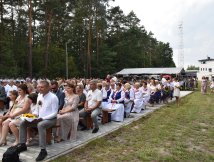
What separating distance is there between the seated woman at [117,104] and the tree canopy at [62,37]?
17973mm

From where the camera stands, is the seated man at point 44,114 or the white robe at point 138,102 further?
the white robe at point 138,102

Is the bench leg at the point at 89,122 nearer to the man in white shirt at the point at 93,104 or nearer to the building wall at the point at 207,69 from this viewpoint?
the man in white shirt at the point at 93,104

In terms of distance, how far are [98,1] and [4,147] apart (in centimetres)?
3720

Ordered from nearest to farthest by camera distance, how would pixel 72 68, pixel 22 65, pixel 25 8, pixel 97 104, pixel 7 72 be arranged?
1. pixel 97 104
2. pixel 25 8
3. pixel 7 72
4. pixel 22 65
5. pixel 72 68

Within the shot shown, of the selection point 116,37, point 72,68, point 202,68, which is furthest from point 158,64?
point 72,68

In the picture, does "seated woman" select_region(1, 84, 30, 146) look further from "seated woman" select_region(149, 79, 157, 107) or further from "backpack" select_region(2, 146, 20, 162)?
"seated woman" select_region(149, 79, 157, 107)

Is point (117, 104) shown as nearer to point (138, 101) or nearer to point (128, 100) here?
point (128, 100)

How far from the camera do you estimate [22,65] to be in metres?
41.2

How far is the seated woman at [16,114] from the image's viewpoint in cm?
704

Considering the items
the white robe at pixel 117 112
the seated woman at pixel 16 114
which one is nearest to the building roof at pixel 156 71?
the white robe at pixel 117 112

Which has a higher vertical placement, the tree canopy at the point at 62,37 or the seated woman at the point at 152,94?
the tree canopy at the point at 62,37

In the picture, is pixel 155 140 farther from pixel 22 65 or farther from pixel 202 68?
pixel 202 68

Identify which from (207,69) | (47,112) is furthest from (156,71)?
(207,69)

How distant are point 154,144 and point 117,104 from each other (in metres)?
4.22
